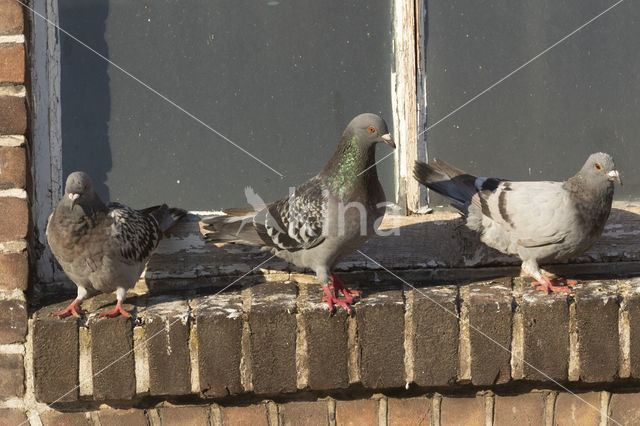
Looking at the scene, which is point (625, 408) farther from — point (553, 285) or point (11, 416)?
point (11, 416)

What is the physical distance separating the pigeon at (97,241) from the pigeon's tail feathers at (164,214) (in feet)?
0.05

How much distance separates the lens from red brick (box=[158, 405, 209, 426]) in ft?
7.80

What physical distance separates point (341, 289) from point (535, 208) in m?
0.70

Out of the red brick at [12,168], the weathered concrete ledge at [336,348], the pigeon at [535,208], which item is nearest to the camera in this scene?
the weathered concrete ledge at [336,348]

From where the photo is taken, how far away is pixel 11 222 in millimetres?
2361

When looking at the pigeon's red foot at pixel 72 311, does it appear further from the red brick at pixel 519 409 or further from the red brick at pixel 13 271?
the red brick at pixel 519 409

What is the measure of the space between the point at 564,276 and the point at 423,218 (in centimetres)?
53

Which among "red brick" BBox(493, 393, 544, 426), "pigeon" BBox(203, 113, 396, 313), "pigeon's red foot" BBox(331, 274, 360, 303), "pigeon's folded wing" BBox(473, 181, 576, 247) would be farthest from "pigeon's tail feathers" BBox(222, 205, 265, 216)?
"red brick" BBox(493, 393, 544, 426)

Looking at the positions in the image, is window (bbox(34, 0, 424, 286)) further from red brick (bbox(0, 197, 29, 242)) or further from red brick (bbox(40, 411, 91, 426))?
red brick (bbox(40, 411, 91, 426))

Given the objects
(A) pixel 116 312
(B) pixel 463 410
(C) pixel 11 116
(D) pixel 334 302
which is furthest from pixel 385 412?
(C) pixel 11 116

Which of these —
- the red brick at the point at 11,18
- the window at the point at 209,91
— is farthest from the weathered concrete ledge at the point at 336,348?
the red brick at the point at 11,18

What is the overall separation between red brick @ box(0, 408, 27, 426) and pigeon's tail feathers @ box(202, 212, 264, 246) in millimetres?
783

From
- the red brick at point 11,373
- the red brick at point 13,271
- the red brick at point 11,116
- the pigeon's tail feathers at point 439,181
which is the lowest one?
the red brick at point 11,373

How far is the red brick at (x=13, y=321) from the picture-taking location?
7.72 feet
